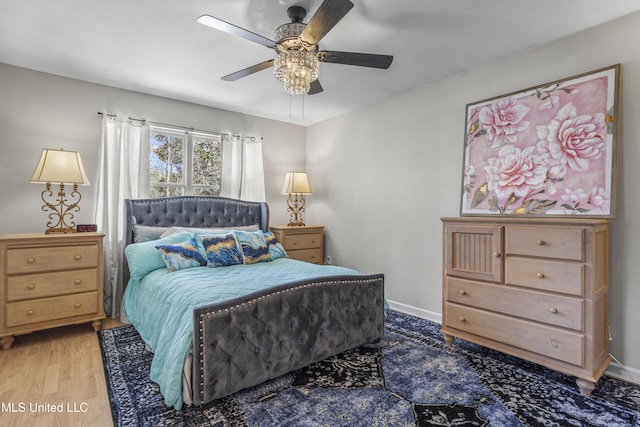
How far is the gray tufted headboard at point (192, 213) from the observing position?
349cm

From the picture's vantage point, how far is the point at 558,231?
2.14 m

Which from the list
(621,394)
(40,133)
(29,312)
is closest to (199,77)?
(40,133)

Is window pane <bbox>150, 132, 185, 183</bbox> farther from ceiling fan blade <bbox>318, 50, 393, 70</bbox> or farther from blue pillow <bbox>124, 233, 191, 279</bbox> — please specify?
ceiling fan blade <bbox>318, 50, 393, 70</bbox>

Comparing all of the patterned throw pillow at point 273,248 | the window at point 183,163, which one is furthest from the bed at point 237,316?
the window at point 183,163

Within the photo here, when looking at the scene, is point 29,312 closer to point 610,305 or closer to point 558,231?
point 558,231

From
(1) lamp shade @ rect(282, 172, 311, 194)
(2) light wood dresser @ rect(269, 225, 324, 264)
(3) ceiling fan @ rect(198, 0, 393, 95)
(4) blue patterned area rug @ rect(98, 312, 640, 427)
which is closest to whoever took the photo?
(4) blue patterned area rug @ rect(98, 312, 640, 427)

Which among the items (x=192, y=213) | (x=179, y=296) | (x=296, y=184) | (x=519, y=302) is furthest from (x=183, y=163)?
(x=519, y=302)

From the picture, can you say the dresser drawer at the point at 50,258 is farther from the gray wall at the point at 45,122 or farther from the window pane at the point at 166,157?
the window pane at the point at 166,157

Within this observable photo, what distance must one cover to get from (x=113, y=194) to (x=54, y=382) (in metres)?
1.93

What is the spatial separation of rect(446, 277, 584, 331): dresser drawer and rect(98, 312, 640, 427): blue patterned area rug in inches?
15.9

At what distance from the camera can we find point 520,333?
2.28 meters

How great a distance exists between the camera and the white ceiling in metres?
2.15

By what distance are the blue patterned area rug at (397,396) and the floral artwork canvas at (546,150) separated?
3.96 feet

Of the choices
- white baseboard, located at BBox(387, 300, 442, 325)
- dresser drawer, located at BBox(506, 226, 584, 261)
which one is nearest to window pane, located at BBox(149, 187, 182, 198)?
white baseboard, located at BBox(387, 300, 442, 325)
